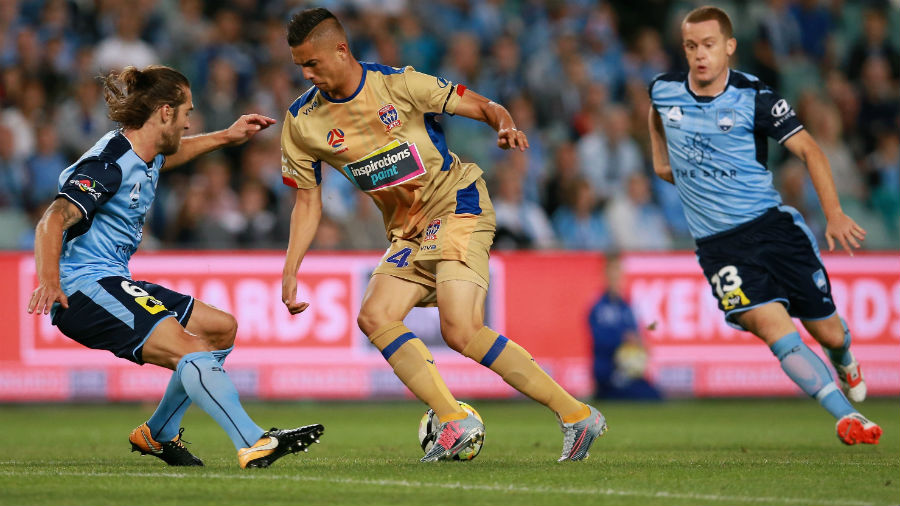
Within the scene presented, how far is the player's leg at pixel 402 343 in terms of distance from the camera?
6.79 metres

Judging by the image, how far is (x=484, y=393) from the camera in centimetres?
1319

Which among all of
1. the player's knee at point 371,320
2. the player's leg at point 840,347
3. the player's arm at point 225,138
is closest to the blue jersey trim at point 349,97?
the player's arm at point 225,138

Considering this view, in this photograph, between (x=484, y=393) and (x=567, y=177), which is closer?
(x=484, y=393)

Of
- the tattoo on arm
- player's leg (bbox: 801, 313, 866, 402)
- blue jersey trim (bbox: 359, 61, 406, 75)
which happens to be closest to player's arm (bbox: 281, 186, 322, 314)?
blue jersey trim (bbox: 359, 61, 406, 75)

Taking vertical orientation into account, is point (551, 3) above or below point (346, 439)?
above

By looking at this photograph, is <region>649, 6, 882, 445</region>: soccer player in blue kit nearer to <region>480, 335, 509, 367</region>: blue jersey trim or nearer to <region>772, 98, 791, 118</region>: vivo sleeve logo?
<region>772, 98, 791, 118</region>: vivo sleeve logo

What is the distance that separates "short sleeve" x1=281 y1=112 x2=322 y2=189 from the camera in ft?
23.1

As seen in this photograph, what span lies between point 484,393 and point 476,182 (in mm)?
6254

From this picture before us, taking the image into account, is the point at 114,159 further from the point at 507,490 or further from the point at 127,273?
the point at 507,490

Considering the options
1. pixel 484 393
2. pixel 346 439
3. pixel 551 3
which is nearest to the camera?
pixel 346 439

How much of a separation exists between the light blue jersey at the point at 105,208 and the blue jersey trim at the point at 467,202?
170cm

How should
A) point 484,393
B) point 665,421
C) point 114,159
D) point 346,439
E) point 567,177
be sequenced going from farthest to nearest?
point 567,177 → point 484,393 → point 665,421 → point 346,439 → point 114,159

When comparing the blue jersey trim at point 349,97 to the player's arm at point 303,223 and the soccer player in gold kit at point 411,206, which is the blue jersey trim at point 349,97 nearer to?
the soccer player in gold kit at point 411,206

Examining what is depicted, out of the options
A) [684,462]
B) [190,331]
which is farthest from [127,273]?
[684,462]
